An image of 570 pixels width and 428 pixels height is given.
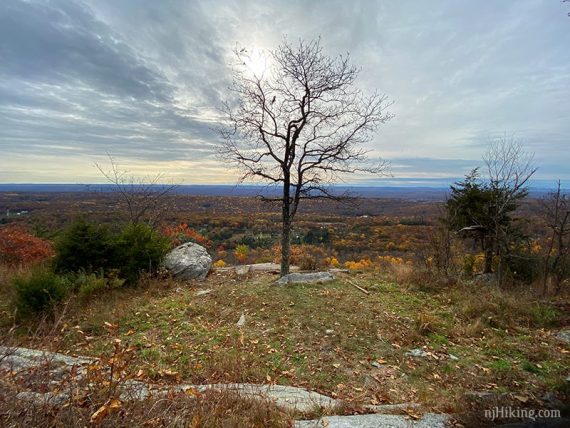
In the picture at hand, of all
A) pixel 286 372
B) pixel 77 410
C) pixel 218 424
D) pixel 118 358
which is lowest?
pixel 286 372

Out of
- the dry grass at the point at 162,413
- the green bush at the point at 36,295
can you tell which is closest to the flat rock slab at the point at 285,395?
the dry grass at the point at 162,413

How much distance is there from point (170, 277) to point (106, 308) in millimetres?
2281

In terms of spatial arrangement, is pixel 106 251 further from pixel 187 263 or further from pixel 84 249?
pixel 187 263

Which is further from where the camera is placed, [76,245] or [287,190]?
[287,190]

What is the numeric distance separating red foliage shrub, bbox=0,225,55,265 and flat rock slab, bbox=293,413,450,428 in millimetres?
11540

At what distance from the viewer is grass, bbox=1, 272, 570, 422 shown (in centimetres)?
499

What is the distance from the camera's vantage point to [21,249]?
1185 centimetres

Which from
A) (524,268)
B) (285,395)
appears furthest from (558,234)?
(285,395)

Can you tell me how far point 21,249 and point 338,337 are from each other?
1217cm

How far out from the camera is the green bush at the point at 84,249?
28.7ft

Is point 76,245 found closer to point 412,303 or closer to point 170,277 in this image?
point 170,277

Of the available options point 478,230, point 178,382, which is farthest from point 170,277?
point 478,230

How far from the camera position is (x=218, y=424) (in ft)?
9.88

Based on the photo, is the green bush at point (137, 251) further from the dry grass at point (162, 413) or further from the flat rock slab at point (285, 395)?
the dry grass at point (162, 413)
